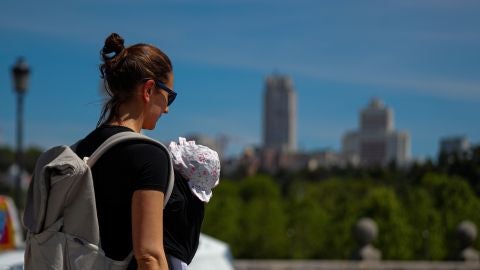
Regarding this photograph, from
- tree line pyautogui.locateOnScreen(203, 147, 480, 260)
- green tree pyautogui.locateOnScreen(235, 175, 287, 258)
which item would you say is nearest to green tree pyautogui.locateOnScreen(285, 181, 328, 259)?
tree line pyautogui.locateOnScreen(203, 147, 480, 260)

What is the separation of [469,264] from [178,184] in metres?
16.4

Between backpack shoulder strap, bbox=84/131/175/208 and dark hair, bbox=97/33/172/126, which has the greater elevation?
dark hair, bbox=97/33/172/126

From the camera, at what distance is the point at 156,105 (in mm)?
2482

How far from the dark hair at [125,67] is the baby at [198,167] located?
0.23 meters

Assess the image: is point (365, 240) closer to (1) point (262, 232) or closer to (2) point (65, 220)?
(1) point (262, 232)

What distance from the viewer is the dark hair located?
243 cm

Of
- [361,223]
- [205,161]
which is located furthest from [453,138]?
[205,161]

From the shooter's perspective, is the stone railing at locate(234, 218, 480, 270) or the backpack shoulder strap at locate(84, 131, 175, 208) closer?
the backpack shoulder strap at locate(84, 131, 175, 208)

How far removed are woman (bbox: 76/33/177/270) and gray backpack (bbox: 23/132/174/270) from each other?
0.18ft

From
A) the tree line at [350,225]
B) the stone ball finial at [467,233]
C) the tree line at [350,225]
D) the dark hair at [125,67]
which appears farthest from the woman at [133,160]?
the tree line at [350,225]

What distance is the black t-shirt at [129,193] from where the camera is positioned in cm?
229

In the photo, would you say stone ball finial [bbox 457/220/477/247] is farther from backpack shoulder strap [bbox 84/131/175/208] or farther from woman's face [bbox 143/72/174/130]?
backpack shoulder strap [bbox 84/131/175/208]

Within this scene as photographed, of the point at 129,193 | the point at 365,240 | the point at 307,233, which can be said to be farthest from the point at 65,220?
the point at 307,233

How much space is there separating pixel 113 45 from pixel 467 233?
18.1 metres
